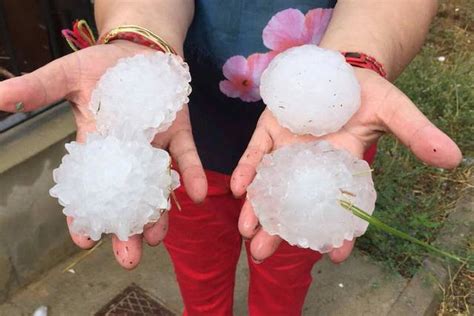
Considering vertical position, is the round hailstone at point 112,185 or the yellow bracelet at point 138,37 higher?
the yellow bracelet at point 138,37

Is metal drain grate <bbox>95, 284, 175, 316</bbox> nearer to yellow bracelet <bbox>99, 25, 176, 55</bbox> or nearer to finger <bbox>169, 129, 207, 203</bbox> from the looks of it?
finger <bbox>169, 129, 207, 203</bbox>

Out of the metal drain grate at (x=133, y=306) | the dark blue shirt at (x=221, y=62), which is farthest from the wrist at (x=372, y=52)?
the metal drain grate at (x=133, y=306)

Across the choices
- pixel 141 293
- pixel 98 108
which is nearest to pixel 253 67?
pixel 98 108

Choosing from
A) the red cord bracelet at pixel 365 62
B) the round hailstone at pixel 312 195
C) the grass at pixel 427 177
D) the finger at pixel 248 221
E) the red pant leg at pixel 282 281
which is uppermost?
the red cord bracelet at pixel 365 62

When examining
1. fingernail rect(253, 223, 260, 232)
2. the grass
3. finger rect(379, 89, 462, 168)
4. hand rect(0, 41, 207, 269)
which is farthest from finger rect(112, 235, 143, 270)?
the grass

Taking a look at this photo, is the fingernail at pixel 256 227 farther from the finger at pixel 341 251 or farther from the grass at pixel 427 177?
the grass at pixel 427 177

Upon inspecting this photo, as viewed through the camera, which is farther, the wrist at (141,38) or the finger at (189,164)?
the wrist at (141,38)
